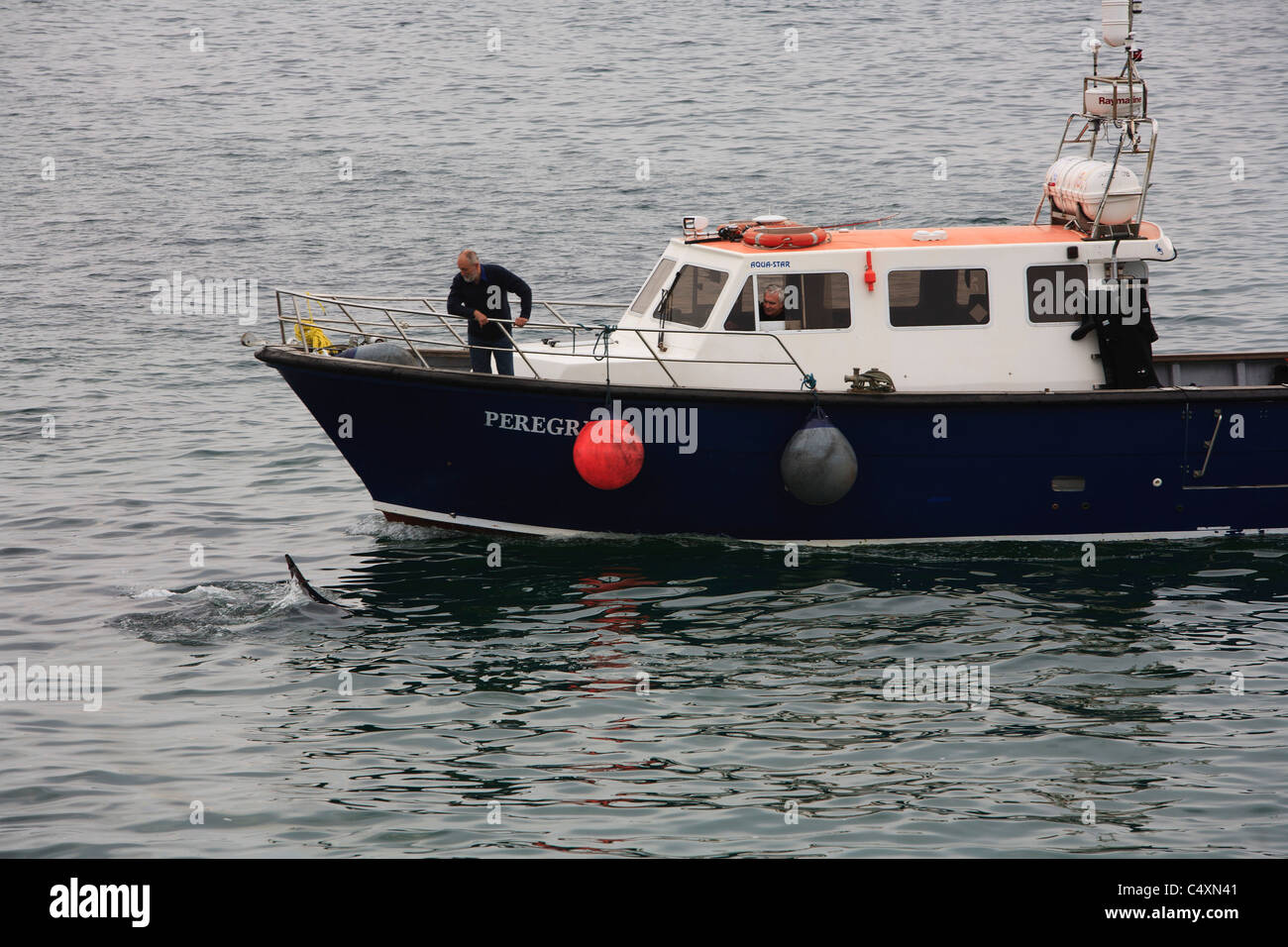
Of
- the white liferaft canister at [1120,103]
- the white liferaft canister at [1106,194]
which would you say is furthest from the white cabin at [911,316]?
the white liferaft canister at [1120,103]

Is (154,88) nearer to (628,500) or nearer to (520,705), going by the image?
(628,500)

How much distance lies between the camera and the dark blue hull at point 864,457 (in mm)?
12258

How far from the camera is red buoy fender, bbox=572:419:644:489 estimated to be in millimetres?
12078

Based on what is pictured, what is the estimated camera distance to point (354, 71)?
3872 cm

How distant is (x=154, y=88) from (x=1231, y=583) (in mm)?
33047

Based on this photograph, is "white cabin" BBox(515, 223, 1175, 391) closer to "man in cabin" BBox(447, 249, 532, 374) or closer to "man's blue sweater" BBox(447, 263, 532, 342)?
"man in cabin" BBox(447, 249, 532, 374)

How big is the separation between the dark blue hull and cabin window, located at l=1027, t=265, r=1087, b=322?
0.89 metres

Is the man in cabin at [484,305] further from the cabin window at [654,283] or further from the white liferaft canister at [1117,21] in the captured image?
the white liferaft canister at [1117,21]

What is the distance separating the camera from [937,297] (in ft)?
41.3

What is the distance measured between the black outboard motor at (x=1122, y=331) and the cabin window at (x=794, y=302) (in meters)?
2.11

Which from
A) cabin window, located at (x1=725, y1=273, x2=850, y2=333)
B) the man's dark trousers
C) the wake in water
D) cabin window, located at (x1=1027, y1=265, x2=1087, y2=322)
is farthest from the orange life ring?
the wake in water

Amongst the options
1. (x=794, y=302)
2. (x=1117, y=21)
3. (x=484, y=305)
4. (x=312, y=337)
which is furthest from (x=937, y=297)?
(x=312, y=337)

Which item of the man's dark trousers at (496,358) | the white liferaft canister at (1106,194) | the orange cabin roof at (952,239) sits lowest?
the man's dark trousers at (496,358)
